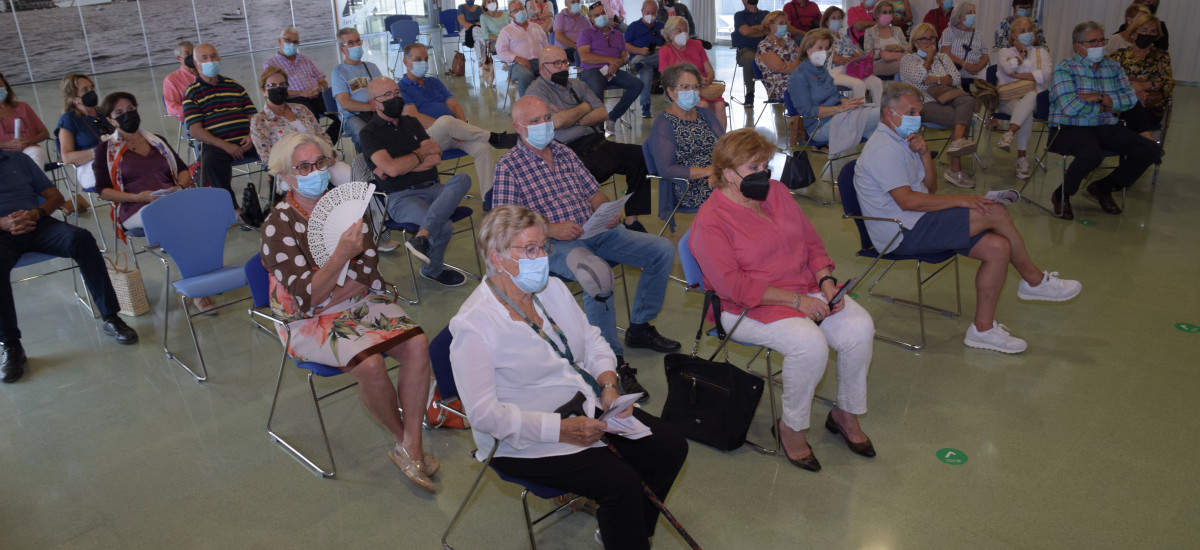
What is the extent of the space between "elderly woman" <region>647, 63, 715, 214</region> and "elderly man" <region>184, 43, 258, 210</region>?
3387 millimetres

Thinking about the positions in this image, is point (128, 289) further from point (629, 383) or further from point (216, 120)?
point (629, 383)

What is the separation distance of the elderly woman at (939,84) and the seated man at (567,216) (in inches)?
143

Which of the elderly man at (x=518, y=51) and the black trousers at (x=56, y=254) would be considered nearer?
the black trousers at (x=56, y=254)

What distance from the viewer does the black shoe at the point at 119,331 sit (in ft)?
14.7

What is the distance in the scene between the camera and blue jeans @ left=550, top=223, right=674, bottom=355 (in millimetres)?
3902

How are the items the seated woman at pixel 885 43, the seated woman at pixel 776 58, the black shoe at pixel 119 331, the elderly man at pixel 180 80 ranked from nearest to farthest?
the black shoe at pixel 119 331, the elderly man at pixel 180 80, the seated woman at pixel 776 58, the seated woman at pixel 885 43

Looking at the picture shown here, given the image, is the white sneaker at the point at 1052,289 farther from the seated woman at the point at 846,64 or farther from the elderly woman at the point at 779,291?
the seated woman at the point at 846,64

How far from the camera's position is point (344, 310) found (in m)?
3.21

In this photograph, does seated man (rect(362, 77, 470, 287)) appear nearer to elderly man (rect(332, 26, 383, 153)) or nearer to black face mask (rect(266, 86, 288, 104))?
black face mask (rect(266, 86, 288, 104))

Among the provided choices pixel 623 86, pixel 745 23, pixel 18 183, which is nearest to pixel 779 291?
pixel 18 183

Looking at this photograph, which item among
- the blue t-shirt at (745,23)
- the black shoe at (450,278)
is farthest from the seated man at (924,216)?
the blue t-shirt at (745,23)

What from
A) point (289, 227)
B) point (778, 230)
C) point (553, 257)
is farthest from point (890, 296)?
point (289, 227)

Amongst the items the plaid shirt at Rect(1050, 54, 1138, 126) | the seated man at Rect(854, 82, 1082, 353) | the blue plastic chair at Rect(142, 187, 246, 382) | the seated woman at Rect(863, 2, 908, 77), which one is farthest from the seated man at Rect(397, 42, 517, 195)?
the seated woman at Rect(863, 2, 908, 77)

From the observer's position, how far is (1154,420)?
133 inches
